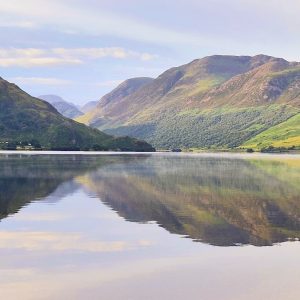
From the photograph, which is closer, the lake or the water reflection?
the lake

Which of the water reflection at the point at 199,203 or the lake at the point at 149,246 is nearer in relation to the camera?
the lake at the point at 149,246

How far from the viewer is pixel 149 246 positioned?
4375cm

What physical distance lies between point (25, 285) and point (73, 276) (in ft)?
10.5

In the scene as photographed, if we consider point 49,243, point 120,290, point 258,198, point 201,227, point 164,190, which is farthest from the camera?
point 164,190

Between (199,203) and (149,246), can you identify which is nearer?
(149,246)

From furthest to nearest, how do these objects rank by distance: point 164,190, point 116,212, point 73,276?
point 164,190 < point 116,212 < point 73,276

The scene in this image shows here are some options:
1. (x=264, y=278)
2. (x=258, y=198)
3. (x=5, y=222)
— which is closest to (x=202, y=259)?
(x=264, y=278)

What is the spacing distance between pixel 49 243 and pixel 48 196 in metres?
39.0

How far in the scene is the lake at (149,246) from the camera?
31000 mm

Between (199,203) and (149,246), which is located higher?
(149,246)

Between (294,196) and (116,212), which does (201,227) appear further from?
(294,196)

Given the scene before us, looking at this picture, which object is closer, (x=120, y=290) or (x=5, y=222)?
(x=120, y=290)

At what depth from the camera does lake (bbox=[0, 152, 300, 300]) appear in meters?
31.0

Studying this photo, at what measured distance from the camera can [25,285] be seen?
102 ft
